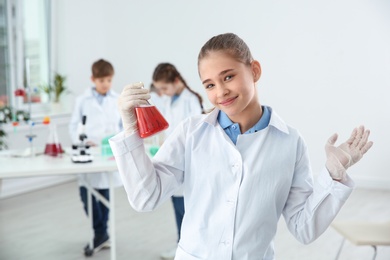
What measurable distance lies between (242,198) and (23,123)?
371 cm

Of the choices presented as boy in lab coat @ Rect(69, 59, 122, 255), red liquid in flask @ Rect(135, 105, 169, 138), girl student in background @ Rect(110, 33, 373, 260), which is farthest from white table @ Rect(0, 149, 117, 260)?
girl student in background @ Rect(110, 33, 373, 260)

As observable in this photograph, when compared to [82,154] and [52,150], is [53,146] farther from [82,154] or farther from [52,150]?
[82,154]

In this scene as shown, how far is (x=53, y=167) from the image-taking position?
2.53 meters

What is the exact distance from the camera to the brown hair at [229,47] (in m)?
1.10

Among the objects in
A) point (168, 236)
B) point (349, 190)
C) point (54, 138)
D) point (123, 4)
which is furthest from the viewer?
point (123, 4)

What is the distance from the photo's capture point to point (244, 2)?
3.51m

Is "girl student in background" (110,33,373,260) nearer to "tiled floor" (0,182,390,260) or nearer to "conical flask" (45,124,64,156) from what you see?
"conical flask" (45,124,64,156)

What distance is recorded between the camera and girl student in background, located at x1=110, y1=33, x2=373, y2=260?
1083 mm

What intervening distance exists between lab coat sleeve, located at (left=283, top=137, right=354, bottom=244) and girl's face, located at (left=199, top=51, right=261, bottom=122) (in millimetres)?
187

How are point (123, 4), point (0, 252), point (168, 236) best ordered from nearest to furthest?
point (0, 252) < point (168, 236) < point (123, 4)

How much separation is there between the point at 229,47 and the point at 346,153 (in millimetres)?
342

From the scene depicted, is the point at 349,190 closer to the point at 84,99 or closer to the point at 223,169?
the point at 223,169

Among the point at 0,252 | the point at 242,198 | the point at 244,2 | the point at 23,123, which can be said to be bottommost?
the point at 0,252

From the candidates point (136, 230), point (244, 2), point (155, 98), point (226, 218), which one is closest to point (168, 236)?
point (136, 230)
